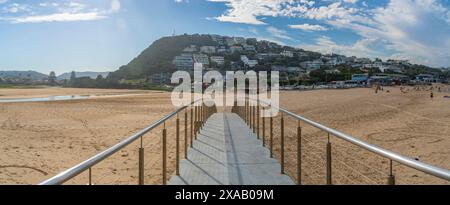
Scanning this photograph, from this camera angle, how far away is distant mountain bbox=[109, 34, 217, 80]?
137000mm

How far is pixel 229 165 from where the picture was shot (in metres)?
4.93

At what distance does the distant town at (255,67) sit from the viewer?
349ft

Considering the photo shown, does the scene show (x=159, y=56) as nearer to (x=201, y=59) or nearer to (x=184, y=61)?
(x=184, y=61)

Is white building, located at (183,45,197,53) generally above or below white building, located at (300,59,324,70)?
above

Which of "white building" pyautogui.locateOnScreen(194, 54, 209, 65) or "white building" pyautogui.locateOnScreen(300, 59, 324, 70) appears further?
"white building" pyautogui.locateOnScreen(300, 59, 324, 70)

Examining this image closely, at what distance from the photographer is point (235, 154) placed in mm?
5695

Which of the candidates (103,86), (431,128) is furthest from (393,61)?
(431,128)

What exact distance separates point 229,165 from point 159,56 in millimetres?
162507

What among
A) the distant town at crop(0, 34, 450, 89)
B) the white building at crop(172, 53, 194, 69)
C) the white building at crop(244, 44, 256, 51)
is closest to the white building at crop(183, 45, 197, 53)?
the distant town at crop(0, 34, 450, 89)

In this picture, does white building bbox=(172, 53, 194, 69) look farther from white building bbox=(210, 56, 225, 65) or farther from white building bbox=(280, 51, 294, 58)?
white building bbox=(280, 51, 294, 58)

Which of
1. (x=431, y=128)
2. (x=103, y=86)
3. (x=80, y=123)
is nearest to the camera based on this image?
(x=431, y=128)
